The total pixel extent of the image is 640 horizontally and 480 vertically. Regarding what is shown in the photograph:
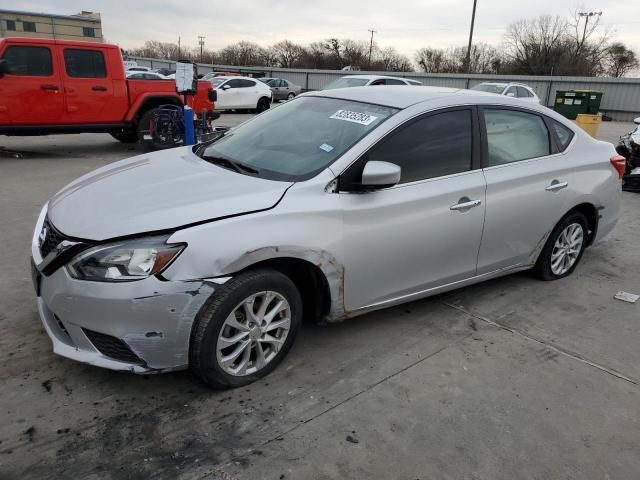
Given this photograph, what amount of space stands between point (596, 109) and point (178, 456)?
29.0 meters

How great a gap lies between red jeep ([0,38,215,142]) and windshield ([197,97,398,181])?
6.59 meters

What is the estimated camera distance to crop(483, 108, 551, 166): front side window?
12.1ft

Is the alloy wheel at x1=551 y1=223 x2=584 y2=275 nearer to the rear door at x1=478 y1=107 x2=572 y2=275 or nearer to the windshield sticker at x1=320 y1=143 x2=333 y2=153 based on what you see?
the rear door at x1=478 y1=107 x2=572 y2=275

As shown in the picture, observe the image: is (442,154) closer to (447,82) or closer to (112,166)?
(112,166)

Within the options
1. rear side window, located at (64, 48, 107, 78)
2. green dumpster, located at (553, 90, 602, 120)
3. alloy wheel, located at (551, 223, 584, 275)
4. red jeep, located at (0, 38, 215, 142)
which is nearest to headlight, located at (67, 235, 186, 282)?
alloy wheel, located at (551, 223, 584, 275)

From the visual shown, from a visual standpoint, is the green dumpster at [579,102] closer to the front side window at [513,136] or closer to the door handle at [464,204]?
the front side window at [513,136]

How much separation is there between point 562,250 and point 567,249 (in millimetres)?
74

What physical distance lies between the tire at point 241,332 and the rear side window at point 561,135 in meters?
2.69

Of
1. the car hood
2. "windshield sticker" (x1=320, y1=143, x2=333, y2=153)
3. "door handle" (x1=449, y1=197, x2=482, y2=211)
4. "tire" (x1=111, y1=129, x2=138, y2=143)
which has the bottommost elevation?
"tire" (x1=111, y1=129, x2=138, y2=143)

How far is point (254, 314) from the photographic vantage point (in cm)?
271

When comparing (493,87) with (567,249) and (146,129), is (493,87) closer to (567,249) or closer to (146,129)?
(146,129)

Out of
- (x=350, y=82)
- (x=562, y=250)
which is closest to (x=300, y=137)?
(x=562, y=250)

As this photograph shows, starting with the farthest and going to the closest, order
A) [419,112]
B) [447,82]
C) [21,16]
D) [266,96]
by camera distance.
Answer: [21,16] < [447,82] < [266,96] < [419,112]

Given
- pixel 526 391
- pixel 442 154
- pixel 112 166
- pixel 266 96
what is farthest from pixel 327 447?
pixel 266 96
